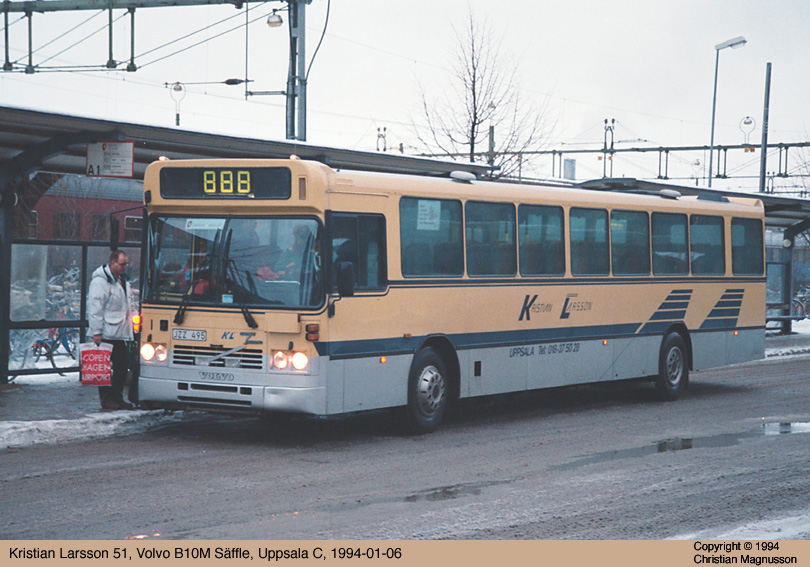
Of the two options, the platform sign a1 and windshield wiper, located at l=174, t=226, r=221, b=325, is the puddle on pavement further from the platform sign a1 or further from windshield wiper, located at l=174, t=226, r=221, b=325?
the platform sign a1

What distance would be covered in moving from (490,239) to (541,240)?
3.71ft

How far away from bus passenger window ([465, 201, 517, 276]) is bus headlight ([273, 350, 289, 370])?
9.36ft

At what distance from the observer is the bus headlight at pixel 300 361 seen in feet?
35.0

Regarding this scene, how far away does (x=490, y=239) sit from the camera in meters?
13.0

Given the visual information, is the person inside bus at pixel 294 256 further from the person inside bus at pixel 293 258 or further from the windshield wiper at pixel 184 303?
the windshield wiper at pixel 184 303

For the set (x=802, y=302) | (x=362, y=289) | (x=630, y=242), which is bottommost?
(x=802, y=302)

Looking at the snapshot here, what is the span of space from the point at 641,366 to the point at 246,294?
699cm

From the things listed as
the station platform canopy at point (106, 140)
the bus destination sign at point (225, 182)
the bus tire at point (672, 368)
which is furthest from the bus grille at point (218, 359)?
the bus tire at point (672, 368)

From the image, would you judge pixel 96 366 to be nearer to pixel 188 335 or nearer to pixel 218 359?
pixel 188 335

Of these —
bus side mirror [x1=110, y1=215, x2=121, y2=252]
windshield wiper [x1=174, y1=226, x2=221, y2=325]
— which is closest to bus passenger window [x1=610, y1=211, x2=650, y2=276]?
windshield wiper [x1=174, y1=226, x2=221, y2=325]

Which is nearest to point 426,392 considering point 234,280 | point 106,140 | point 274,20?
point 234,280

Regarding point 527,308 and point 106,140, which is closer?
point 527,308
